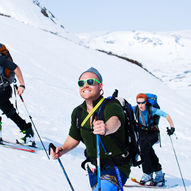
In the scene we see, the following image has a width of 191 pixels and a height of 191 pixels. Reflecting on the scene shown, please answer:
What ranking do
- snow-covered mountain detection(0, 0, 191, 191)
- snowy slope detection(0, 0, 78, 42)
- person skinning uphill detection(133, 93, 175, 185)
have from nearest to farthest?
snow-covered mountain detection(0, 0, 191, 191) < person skinning uphill detection(133, 93, 175, 185) < snowy slope detection(0, 0, 78, 42)

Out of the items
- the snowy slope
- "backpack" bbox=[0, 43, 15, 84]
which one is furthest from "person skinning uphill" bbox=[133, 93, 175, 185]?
the snowy slope

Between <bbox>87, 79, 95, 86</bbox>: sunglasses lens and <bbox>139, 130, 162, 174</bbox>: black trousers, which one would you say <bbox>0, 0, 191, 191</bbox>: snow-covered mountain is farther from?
<bbox>87, 79, 95, 86</bbox>: sunglasses lens

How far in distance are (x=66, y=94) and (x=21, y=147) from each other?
339 inches

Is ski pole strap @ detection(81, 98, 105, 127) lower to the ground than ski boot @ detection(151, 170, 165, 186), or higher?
higher

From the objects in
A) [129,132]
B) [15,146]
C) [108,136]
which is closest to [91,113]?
[108,136]

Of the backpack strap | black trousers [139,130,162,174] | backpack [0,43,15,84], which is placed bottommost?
black trousers [139,130,162,174]

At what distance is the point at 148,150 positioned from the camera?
21.2ft

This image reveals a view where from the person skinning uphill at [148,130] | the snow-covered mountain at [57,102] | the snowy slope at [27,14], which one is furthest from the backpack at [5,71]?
the snowy slope at [27,14]

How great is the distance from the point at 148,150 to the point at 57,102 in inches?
277

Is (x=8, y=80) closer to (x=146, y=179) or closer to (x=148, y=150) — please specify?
(x=148, y=150)

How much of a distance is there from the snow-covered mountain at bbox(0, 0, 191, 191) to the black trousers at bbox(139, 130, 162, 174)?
0.59 m

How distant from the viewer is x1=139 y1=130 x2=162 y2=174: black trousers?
629 cm

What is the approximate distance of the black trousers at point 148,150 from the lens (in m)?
6.29

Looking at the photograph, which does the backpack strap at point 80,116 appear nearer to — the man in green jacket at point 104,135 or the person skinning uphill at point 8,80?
the man in green jacket at point 104,135
